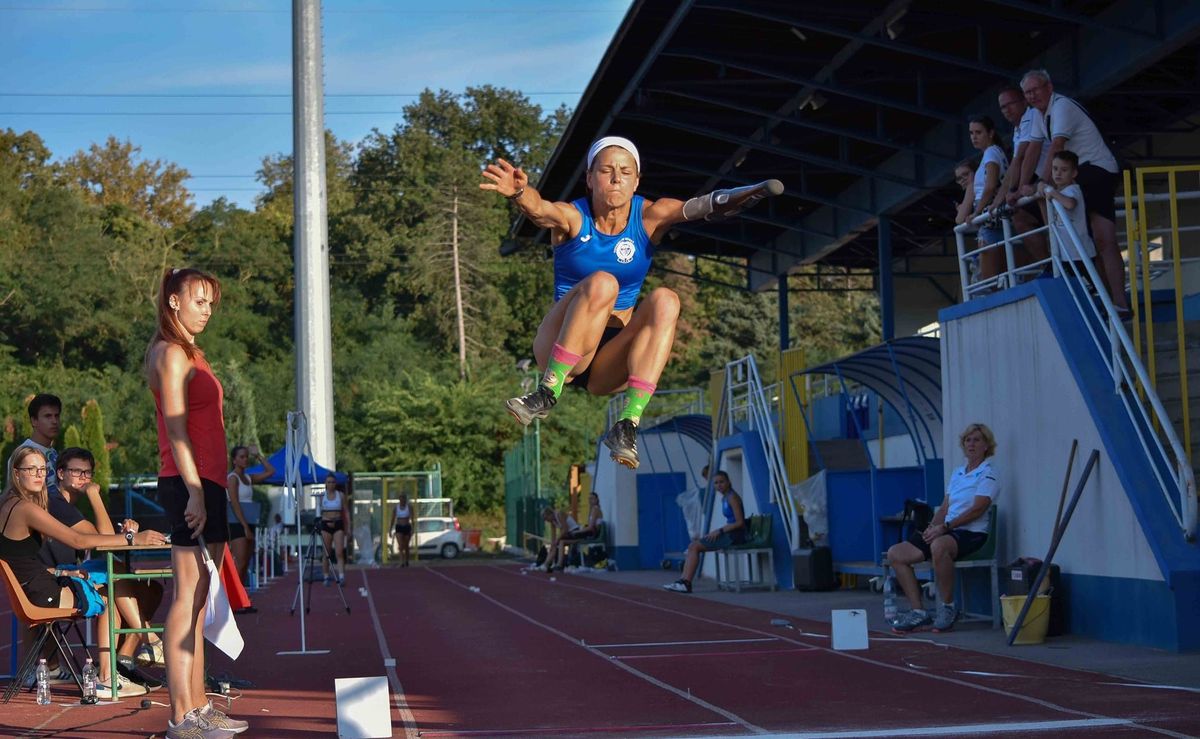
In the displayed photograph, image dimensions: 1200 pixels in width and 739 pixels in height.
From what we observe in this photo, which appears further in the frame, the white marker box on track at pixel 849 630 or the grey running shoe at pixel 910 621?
the grey running shoe at pixel 910 621

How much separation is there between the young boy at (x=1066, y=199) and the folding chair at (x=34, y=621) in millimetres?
7312

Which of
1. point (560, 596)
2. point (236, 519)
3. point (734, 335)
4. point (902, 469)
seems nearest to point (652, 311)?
point (236, 519)

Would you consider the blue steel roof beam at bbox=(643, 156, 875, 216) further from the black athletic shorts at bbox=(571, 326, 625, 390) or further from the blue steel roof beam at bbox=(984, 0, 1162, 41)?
the black athletic shorts at bbox=(571, 326, 625, 390)

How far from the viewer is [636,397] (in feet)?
21.2

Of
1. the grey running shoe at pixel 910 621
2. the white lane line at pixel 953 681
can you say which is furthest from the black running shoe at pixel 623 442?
the grey running shoe at pixel 910 621

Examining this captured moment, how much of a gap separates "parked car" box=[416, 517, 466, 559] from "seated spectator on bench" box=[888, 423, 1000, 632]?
89.5ft

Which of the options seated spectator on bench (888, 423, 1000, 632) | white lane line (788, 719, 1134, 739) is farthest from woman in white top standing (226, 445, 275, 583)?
white lane line (788, 719, 1134, 739)

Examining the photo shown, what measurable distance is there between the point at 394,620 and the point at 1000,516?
6179 mm

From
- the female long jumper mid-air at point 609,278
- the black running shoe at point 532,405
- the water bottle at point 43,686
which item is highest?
the female long jumper mid-air at point 609,278

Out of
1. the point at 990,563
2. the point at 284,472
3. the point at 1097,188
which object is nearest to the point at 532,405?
the point at 1097,188

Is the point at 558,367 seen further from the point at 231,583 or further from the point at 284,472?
the point at 284,472

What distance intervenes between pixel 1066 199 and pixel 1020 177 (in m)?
0.56

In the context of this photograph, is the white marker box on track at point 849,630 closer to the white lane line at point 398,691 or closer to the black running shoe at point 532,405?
the white lane line at point 398,691

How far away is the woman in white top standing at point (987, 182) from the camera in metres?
11.4
